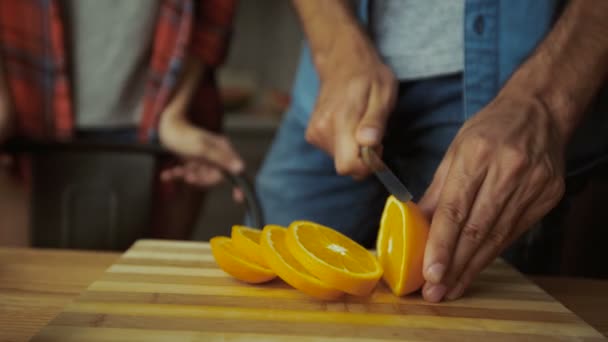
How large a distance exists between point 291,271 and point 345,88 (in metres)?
0.29

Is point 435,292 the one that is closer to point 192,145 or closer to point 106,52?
point 192,145

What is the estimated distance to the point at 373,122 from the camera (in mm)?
800

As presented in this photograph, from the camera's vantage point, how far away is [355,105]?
2.71ft

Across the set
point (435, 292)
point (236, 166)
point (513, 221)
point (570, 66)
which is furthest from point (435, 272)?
point (236, 166)

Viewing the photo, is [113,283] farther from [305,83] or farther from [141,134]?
[141,134]

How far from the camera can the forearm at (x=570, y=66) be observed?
80 cm

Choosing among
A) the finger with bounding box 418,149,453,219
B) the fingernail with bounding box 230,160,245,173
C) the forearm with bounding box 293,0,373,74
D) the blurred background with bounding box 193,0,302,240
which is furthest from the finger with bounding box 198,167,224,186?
the blurred background with bounding box 193,0,302,240

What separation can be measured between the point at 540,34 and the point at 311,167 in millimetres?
410

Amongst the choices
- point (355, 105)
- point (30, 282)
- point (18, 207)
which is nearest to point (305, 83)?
point (355, 105)

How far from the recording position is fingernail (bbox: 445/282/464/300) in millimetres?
692

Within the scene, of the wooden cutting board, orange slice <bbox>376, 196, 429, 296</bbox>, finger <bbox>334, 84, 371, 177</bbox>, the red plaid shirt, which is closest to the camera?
the wooden cutting board

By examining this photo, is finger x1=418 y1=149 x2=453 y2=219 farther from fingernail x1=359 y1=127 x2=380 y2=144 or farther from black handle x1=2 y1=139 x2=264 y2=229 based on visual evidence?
black handle x1=2 y1=139 x2=264 y2=229

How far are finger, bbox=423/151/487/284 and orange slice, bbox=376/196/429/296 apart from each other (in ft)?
0.04

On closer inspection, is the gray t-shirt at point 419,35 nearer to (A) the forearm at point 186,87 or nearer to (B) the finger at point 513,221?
(B) the finger at point 513,221
